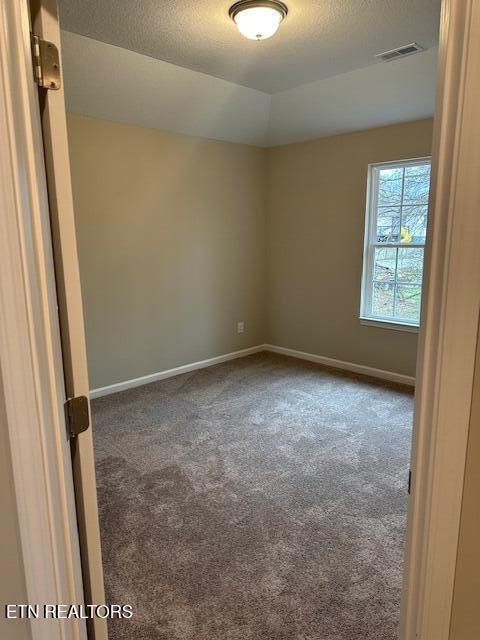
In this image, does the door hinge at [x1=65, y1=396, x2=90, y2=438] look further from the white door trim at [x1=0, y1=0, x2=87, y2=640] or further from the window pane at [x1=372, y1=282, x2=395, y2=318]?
the window pane at [x1=372, y1=282, x2=395, y2=318]

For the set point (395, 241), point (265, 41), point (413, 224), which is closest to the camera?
point (265, 41)

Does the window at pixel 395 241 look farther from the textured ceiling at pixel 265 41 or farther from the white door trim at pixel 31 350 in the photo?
the white door trim at pixel 31 350

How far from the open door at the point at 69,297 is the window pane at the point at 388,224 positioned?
3.82m

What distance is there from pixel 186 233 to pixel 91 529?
145 inches

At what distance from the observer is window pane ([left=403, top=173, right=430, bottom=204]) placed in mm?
3959

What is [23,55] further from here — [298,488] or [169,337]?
[169,337]

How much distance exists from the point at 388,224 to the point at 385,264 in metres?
0.40

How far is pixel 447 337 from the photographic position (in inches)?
29.0

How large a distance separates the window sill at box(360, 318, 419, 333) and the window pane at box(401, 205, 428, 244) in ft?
2.63

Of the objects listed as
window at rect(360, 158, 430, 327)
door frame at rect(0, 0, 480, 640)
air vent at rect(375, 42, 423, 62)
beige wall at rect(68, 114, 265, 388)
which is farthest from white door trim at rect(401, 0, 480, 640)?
window at rect(360, 158, 430, 327)

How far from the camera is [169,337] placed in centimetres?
445

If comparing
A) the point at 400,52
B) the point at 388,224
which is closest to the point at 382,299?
the point at 388,224

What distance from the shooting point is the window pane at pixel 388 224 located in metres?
4.18

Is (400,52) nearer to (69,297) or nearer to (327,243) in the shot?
(327,243)
